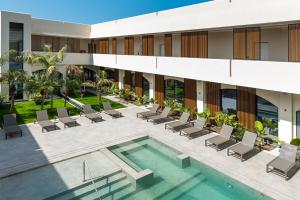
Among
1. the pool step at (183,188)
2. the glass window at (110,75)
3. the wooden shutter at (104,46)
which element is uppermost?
the wooden shutter at (104,46)

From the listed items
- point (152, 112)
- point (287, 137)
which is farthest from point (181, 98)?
point (287, 137)

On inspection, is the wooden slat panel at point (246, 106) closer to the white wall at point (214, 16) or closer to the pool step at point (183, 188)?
the white wall at point (214, 16)

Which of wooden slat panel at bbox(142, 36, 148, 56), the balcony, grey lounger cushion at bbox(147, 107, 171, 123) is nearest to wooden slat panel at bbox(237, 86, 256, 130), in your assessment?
the balcony

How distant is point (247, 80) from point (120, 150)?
8750 mm

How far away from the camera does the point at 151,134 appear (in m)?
18.2

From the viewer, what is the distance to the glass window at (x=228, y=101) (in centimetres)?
1888

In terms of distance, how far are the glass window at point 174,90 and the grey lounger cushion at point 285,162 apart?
1112 centimetres

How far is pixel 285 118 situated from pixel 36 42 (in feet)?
98.2

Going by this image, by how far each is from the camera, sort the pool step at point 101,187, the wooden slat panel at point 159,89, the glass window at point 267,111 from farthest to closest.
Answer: the wooden slat panel at point 159,89, the glass window at point 267,111, the pool step at point 101,187

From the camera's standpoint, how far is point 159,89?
84.7ft

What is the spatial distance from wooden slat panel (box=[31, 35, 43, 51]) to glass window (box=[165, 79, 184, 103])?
18732mm

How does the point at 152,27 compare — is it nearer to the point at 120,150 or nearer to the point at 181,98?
the point at 181,98

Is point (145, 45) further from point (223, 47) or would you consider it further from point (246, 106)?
point (246, 106)

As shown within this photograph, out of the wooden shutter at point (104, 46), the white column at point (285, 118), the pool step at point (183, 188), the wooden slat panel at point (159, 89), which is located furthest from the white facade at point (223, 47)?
the pool step at point (183, 188)
